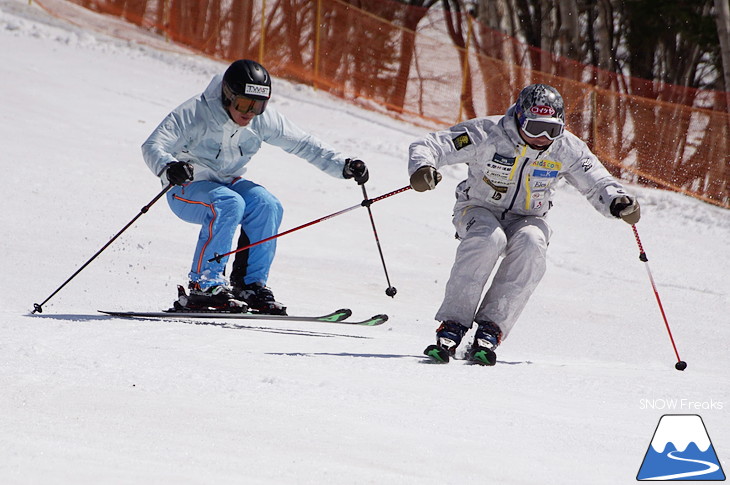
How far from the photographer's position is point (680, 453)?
326 cm

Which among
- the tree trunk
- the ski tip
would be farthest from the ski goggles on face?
the tree trunk

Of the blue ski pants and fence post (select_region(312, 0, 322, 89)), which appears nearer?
the blue ski pants

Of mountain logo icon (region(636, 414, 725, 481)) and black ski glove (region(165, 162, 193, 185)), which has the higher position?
black ski glove (region(165, 162, 193, 185))

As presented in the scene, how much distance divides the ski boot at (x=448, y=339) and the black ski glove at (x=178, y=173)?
1597 millimetres

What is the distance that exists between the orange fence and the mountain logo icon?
11.1 metres

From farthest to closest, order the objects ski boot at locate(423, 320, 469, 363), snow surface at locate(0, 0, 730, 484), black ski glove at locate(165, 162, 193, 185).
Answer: black ski glove at locate(165, 162, 193, 185) < ski boot at locate(423, 320, 469, 363) < snow surface at locate(0, 0, 730, 484)

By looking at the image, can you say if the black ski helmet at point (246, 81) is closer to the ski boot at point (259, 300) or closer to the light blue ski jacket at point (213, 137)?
the light blue ski jacket at point (213, 137)

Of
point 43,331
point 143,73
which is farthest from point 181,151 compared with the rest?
point 143,73

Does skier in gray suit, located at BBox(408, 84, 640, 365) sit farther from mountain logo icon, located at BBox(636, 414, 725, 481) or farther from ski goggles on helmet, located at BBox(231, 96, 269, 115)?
mountain logo icon, located at BBox(636, 414, 725, 481)

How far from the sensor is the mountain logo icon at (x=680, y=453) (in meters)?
3.00

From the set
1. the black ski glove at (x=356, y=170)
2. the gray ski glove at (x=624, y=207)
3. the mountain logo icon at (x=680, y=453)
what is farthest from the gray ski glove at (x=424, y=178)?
the mountain logo icon at (x=680, y=453)

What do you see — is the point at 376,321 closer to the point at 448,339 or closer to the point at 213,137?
the point at 448,339

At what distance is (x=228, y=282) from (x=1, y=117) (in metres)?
6.61

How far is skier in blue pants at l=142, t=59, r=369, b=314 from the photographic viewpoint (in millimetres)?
5645
